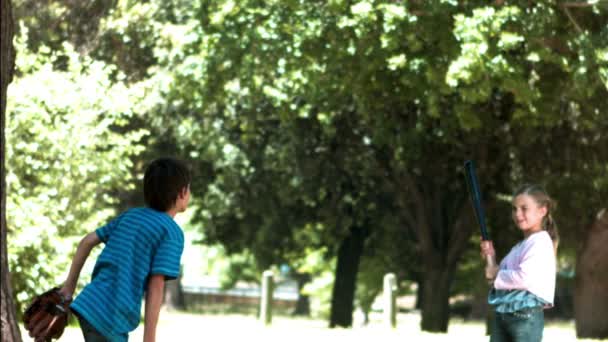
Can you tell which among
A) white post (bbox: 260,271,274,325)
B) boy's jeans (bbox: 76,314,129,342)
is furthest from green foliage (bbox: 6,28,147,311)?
boy's jeans (bbox: 76,314,129,342)

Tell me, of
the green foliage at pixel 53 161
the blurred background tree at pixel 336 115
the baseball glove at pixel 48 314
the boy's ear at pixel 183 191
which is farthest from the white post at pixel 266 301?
the boy's ear at pixel 183 191

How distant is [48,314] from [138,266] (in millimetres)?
497

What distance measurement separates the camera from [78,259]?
5301mm

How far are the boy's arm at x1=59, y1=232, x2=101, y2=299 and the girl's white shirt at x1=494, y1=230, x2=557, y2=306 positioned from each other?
2.58m

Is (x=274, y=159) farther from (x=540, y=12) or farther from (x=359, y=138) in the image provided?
(x=540, y=12)

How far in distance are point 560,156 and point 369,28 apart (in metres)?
9.02

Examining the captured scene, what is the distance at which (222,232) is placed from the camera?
31797mm

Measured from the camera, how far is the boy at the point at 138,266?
5094 millimetres

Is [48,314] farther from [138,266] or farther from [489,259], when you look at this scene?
[489,259]

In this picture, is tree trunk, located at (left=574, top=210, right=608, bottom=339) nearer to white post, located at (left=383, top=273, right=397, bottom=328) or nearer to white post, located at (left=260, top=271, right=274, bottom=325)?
white post, located at (left=383, top=273, right=397, bottom=328)

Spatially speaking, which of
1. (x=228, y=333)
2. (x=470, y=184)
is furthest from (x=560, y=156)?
(x=470, y=184)

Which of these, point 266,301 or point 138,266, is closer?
point 138,266

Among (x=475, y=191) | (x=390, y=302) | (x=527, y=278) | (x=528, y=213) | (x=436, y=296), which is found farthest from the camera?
(x=436, y=296)

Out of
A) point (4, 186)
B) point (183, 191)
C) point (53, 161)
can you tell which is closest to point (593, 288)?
point (53, 161)
